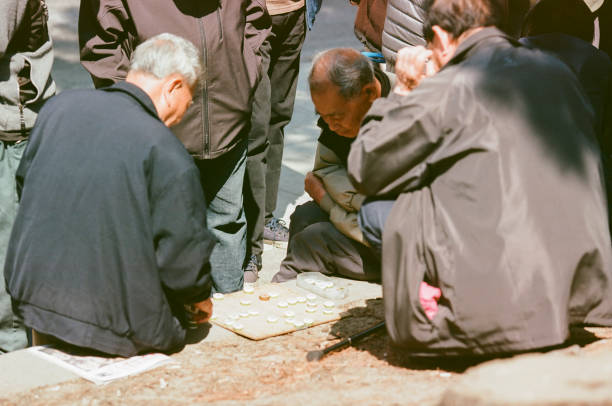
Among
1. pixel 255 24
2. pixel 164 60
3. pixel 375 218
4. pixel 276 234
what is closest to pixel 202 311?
pixel 375 218

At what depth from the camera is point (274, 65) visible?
236 inches

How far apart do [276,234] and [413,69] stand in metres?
2.67

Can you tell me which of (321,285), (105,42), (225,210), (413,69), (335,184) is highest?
(413,69)

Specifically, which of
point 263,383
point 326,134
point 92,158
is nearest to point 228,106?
point 326,134

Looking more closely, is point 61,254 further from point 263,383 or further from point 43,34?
point 43,34

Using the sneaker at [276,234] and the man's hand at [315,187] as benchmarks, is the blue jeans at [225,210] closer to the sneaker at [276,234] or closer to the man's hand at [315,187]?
the man's hand at [315,187]

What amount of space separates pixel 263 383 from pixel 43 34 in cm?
227

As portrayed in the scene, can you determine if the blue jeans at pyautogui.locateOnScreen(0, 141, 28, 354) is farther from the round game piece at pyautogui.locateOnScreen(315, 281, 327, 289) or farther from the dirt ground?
the round game piece at pyautogui.locateOnScreen(315, 281, 327, 289)

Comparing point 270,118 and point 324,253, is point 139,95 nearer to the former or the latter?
point 324,253

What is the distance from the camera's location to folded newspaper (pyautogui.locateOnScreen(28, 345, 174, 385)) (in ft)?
11.5

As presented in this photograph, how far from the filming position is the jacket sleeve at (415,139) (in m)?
3.17

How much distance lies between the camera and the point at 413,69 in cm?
373

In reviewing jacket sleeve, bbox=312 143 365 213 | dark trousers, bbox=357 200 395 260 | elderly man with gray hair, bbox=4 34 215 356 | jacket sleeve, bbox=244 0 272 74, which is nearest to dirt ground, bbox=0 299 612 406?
elderly man with gray hair, bbox=4 34 215 356

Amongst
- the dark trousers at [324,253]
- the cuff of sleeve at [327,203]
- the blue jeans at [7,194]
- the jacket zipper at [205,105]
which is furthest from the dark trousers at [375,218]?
the blue jeans at [7,194]
